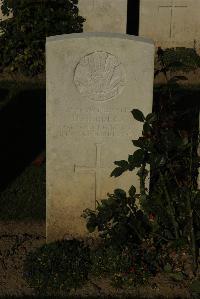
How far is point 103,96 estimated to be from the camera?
16.5 ft

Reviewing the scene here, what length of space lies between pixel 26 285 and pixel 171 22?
6934mm

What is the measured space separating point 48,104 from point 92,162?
629mm

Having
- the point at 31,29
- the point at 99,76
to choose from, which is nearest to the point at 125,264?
the point at 99,76

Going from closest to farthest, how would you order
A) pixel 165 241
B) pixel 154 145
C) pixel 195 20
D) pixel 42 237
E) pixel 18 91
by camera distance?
pixel 154 145 < pixel 165 241 < pixel 42 237 < pixel 18 91 < pixel 195 20

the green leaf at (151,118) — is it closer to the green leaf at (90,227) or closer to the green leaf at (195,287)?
the green leaf at (90,227)

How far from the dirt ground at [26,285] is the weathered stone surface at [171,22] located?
6152 millimetres

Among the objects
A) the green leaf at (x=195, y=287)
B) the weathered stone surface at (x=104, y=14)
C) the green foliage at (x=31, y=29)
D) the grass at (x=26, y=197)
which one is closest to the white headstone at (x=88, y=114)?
the grass at (x=26, y=197)

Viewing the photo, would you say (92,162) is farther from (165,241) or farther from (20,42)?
(20,42)

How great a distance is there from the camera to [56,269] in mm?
4777

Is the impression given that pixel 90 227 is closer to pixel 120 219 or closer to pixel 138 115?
pixel 120 219

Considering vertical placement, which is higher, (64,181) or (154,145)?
(154,145)

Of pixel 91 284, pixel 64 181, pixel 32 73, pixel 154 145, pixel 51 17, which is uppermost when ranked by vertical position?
pixel 51 17

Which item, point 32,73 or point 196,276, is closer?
point 196,276

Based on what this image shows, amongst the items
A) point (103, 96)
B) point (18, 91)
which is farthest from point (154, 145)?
point (18, 91)
